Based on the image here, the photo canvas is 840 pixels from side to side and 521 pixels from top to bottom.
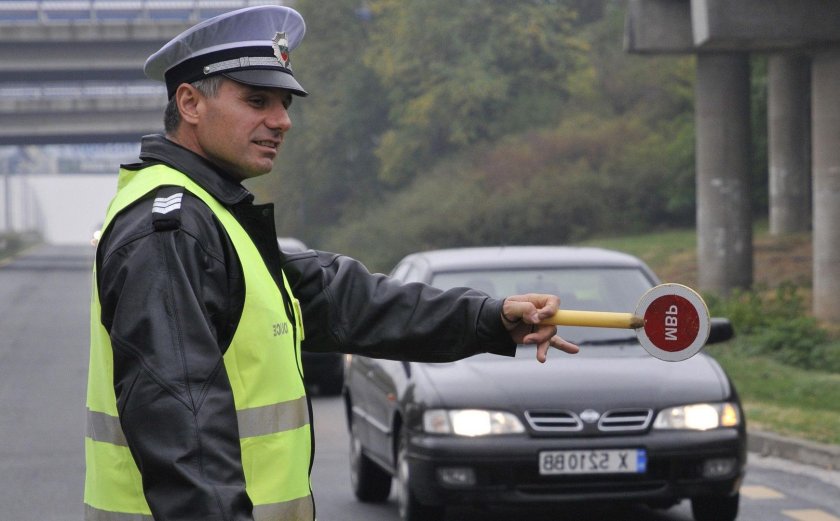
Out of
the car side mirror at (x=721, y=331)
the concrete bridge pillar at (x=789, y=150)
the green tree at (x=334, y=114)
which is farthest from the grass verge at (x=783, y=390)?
the green tree at (x=334, y=114)

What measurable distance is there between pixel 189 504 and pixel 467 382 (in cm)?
561

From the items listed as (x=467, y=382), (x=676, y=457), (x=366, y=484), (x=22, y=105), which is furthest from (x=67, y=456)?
(x=22, y=105)

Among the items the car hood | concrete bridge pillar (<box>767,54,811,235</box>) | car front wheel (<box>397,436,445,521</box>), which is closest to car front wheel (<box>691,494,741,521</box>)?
the car hood

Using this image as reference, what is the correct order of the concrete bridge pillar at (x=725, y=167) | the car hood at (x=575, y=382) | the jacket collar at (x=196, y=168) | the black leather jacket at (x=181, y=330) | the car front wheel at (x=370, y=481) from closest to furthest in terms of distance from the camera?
the black leather jacket at (x=181, y=330), the jacket collar at (x=196, y=168), the car hood at (x=575, y=382), the car front wheel at (x=370, y=481), the concrete bridge pillar at (x=725, y=167)

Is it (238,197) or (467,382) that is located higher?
(238,197)

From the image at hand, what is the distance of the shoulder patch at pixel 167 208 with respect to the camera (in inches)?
113

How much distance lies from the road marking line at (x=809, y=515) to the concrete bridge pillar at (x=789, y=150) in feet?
95.2

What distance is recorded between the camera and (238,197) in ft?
10.3

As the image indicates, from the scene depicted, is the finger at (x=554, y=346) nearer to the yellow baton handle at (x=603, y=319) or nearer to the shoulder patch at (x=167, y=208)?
the yellow baton handle at (x=603, y=319)

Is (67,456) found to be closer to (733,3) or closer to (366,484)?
(366,484)

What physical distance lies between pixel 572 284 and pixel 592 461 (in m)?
1.80

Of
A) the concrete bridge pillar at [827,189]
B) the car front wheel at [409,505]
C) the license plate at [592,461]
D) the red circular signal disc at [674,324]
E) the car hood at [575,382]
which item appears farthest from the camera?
the concrete bridge pillar at [827,189]

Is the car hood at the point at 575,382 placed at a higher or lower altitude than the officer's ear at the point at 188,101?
lower

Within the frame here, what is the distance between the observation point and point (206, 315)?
2844mm
